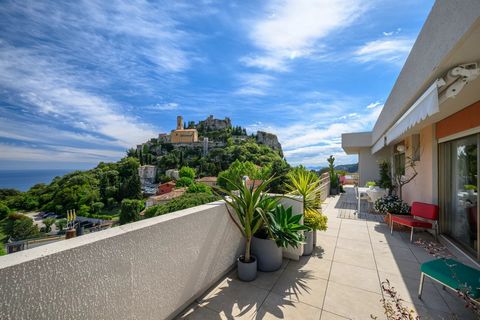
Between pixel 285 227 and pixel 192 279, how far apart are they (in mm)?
1392

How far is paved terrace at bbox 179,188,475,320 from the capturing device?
83.2 inches

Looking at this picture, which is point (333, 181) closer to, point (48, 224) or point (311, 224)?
point (311, 224)

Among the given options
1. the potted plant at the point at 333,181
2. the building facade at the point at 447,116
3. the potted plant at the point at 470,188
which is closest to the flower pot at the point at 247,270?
the building facade at the point at 447,116

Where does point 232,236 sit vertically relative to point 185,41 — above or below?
below

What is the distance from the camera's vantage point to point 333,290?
249 centimetres

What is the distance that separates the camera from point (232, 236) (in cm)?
285

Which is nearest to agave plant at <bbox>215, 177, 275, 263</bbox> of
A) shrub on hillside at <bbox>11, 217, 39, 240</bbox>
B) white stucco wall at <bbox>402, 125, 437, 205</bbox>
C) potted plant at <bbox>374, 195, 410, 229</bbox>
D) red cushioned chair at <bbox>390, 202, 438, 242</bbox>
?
red cushioned chair at <bbox>390, 202, 438, 242</bbox>

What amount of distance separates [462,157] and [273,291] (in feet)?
14.4

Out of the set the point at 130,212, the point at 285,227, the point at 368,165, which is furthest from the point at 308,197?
the point at 130,212

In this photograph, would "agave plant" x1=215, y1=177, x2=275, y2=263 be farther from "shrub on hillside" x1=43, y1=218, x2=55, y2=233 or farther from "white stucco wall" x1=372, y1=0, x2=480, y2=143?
"shrub on hillside" x1=43, y1=218, x2=55, y2=233

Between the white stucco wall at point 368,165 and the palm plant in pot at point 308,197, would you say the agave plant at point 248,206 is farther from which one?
the white stucco wall at point 368,165

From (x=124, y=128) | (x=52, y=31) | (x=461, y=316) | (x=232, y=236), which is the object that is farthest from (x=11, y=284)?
(x=124, y=128)

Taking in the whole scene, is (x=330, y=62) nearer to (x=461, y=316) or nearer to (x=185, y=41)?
(x=185, y=41)

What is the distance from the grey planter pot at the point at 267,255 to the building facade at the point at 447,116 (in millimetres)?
2550
